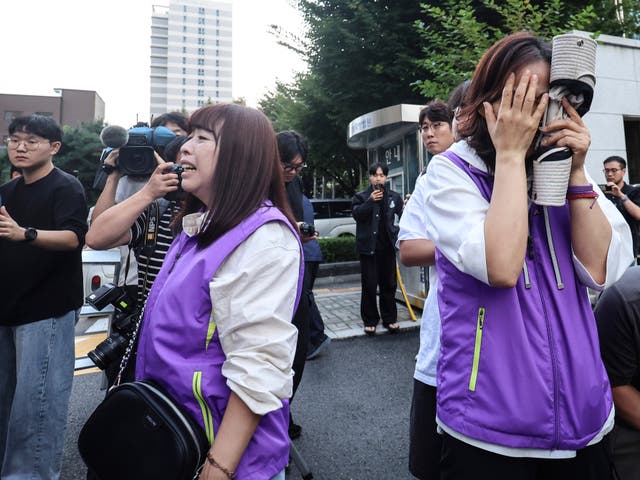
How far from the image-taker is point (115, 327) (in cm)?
157

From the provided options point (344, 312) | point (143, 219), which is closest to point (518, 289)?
point (143, 219)

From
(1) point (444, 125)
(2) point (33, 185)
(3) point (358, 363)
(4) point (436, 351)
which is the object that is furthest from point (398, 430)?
(2) point (33, 185)

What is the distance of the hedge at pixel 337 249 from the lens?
433 inches

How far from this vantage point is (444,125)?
2553mm

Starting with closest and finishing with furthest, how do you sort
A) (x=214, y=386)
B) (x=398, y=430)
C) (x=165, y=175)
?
(x=214, y=386), (x=165, y=175), (x=398, y=430)

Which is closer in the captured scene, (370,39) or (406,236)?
(406,236)

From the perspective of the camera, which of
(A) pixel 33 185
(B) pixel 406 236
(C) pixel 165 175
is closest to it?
(C) pixel 165 175

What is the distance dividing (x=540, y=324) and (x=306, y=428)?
98.2 inches

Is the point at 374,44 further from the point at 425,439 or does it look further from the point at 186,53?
the point at 186,53

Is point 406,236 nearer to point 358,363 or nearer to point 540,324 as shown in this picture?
point 540,324

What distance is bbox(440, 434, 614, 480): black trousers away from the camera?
3.26ft

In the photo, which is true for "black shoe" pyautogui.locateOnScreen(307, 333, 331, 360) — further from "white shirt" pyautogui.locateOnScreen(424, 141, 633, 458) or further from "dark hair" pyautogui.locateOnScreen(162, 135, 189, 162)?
"white shirt" pyautogui.locateOnScreen(424, 141, 633, 458)

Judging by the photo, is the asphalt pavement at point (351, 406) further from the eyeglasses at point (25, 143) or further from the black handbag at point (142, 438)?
the eyeglasses at point (25, 143)

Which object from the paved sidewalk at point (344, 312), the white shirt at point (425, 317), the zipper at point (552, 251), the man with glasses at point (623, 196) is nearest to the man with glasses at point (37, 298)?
the white shirt at point (425, 317)
